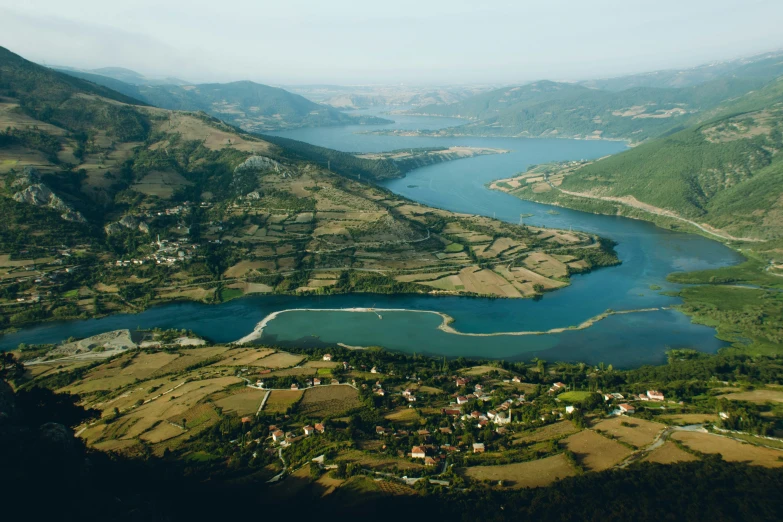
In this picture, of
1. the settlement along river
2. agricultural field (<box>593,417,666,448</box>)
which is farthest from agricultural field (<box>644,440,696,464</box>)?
the settlement along river

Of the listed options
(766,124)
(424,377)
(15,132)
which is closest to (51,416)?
(424,377)

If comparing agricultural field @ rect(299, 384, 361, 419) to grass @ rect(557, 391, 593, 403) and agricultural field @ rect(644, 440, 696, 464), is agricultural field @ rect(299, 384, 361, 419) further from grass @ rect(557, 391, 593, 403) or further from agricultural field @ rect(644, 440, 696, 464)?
agricultural field @ rect(644, 440, 696, 464)

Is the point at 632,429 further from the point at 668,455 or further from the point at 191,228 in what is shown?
the point at 191,228

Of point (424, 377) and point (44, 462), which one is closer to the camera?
point (44, 462)

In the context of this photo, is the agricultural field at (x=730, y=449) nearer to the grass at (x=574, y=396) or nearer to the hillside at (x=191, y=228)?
the grass at (x=574, y=396)

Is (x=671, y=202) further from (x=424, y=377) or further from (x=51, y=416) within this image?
(x=51, y=416)
